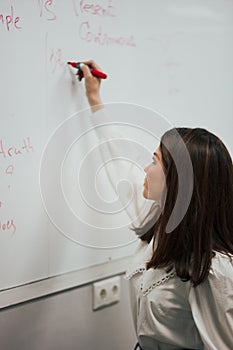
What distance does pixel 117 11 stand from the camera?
3.92 feet

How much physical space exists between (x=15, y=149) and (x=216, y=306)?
547mm

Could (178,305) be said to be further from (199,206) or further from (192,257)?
(199,206)

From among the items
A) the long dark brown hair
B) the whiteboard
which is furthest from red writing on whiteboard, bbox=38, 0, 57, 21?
the long dark brown hair

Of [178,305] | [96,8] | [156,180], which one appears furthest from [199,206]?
[96,8]

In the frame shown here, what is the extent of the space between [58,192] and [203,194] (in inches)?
14.2

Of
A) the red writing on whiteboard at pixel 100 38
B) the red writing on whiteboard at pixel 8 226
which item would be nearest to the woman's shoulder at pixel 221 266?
the red writing on whiteboard at pixel 8 226

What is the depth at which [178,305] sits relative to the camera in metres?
1.01

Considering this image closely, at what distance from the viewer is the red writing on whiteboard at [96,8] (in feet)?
3.65

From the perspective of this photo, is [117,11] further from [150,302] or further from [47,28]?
[150,302]

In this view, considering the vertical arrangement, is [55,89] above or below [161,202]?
above

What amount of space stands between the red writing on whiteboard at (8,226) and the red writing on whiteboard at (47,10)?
0.47 m

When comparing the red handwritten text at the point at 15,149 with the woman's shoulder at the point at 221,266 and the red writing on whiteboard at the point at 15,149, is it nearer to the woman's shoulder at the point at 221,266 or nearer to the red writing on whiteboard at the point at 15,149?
the red writing on whiteboard at the point at 15,149

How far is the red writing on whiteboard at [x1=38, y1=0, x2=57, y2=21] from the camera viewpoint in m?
1.05

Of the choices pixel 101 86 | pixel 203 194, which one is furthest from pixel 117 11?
pixel 203 194
